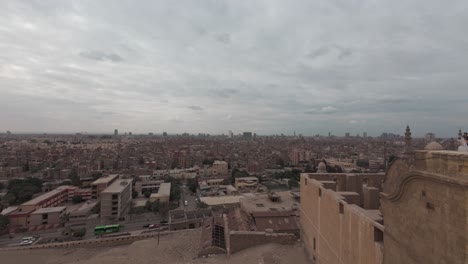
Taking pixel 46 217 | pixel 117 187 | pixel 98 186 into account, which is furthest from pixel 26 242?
pixel 98 186

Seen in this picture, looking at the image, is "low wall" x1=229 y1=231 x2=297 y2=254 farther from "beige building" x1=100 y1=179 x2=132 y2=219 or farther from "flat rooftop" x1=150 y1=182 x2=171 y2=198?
"flat rooftop" x1=150 y1=182 x2=171 y2=198

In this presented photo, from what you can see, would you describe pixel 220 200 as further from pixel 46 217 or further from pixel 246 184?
pixel 46 217

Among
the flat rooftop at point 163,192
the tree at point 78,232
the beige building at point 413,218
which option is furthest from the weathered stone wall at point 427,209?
the flat rooftop at point 163,192

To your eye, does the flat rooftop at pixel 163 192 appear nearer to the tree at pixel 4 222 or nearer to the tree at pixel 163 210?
the tree at pixel 163 210

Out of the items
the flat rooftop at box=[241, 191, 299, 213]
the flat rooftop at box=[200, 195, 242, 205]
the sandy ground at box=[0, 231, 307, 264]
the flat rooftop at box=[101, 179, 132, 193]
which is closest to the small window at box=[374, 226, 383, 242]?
the sandy ground at box=[0, 231, 307, 264]

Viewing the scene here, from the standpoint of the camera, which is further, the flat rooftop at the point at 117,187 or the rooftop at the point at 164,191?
the rooftop at the point at 164,191

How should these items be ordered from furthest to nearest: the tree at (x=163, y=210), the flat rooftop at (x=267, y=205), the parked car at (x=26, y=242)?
the tree at (x=163, y=210) < the parked car at (x=26, y=242) < the flat rooftop at (x=267, y=205)

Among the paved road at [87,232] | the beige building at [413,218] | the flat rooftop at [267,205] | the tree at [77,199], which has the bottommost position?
the paved road at [87,232]
